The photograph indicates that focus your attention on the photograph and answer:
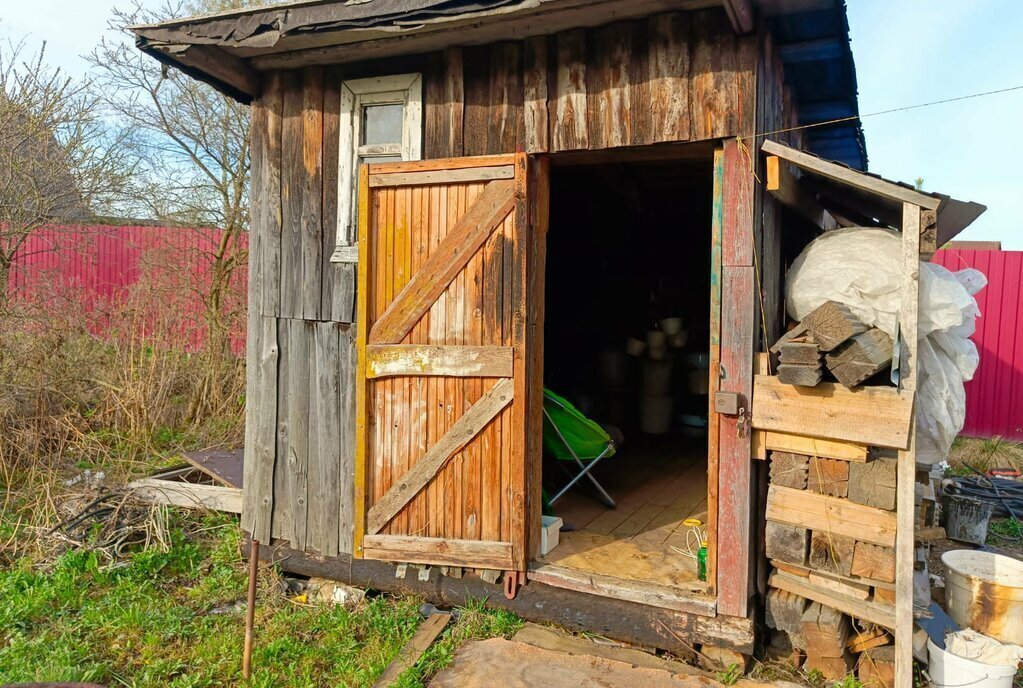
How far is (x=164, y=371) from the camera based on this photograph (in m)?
6.79

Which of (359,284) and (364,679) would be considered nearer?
(364,679)

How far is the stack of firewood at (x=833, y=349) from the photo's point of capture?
2908mm

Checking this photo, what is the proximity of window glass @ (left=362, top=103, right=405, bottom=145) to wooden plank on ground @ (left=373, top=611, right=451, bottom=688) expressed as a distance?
9.27 feet

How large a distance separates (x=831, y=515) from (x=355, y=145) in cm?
332

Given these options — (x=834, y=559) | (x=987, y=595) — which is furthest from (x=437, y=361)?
(x=987, y=595)

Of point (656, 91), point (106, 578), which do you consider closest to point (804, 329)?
point (656, 91)

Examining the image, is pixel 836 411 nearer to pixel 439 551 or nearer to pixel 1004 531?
pixel 439 551

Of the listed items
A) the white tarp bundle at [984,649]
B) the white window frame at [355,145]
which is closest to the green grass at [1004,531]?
the white tarp bundle at [984,649]

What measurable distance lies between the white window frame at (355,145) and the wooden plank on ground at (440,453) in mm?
1196

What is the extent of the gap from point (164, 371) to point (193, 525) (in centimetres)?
237

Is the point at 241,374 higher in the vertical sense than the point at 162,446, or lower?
higher

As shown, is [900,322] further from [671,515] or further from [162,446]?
[162,446]

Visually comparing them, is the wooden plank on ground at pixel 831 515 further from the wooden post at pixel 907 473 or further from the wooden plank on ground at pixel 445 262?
the wooden plank on ground at pixel 445 262

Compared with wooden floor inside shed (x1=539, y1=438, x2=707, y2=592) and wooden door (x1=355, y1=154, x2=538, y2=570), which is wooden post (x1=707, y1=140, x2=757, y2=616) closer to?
wooden floor inside shed (x1=539, y1=438, x2=707, y2=592)
